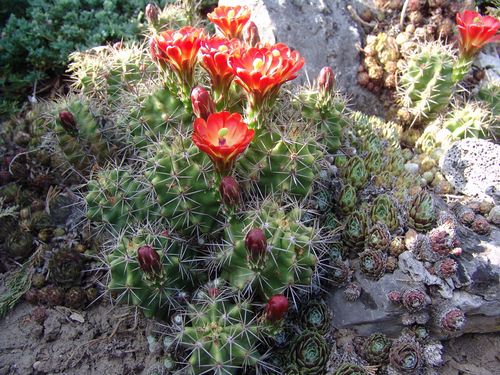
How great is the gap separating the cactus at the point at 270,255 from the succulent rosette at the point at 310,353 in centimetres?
37

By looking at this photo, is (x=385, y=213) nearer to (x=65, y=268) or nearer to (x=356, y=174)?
(x=356, y=174)

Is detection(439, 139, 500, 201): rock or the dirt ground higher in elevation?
detection(439, 139, 500, 201): rock

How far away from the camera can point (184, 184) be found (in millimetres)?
2803

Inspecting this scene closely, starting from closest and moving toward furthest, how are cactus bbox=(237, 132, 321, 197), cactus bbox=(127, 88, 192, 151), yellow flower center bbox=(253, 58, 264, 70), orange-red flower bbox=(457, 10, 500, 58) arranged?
yellow flower center bbox=(253, 58, 264, 70) → cactus bbox=(237, 132, 321, 197) → cactus bbox=(127, 88, 192, 151) → orange-red flower bbox=(457, 10, 500, 58)

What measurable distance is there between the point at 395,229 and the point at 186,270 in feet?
4.88

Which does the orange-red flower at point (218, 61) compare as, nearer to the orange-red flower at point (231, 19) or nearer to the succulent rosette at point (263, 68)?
the succulent rosette at point (263, 68)

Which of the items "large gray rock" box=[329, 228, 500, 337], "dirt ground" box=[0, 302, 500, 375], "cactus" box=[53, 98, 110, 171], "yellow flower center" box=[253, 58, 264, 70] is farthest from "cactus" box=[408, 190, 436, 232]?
"cactus" box=[53, 98, 110, 171]

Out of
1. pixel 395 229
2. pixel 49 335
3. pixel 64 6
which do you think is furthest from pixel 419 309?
pixel 64 6

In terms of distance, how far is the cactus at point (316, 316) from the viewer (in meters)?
3.03

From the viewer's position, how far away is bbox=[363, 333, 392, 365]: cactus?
2.95 metres

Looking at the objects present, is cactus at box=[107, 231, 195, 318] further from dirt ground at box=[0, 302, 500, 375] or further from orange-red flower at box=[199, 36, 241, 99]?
orange-red flower at box=[199, 36, 241, 99]

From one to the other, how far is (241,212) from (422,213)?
139cm

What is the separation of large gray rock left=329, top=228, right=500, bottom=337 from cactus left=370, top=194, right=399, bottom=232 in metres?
0.23

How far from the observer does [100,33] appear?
5.01 m
